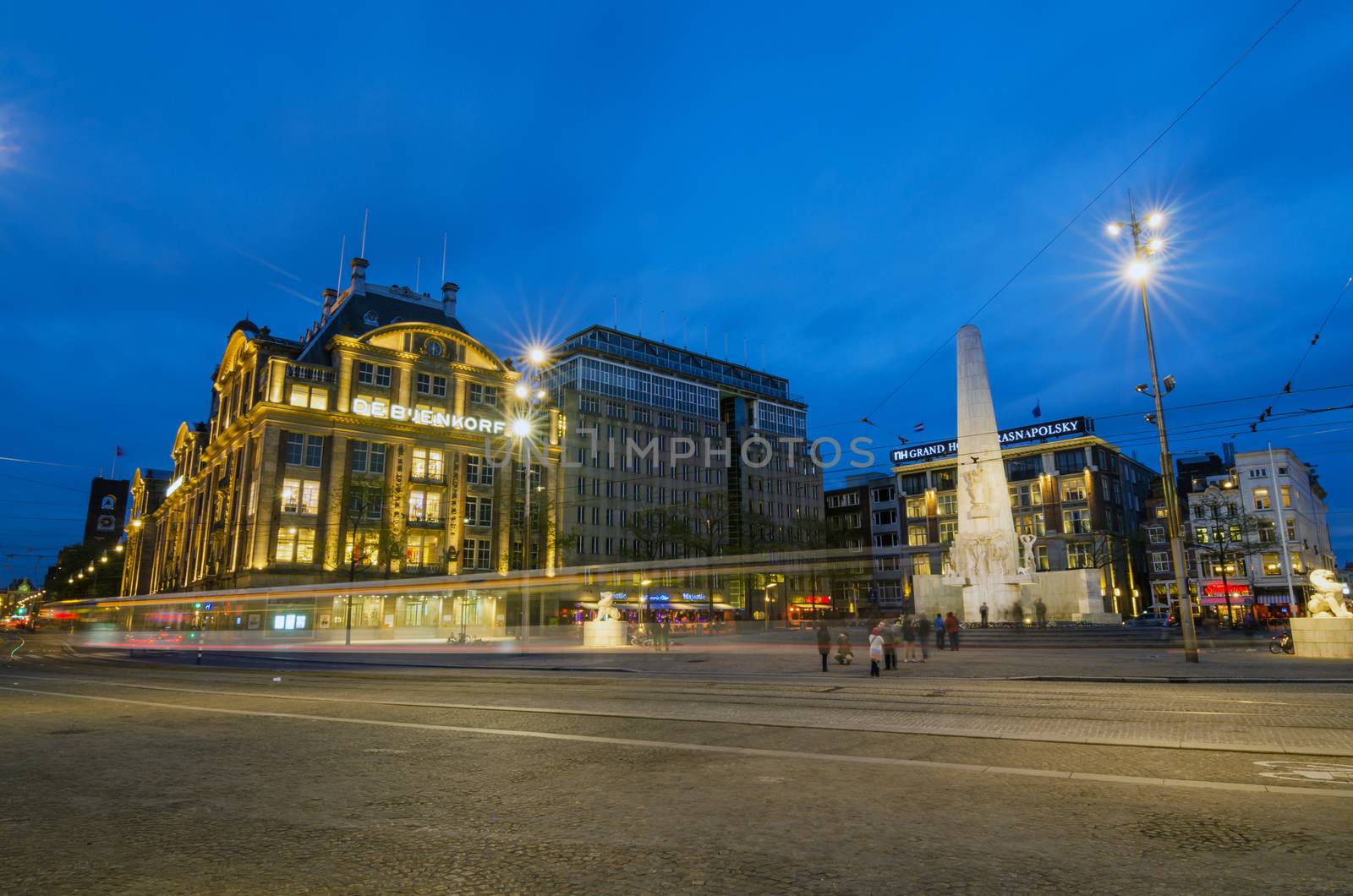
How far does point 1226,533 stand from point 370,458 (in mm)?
70439

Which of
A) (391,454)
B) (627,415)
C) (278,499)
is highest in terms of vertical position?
(627,415)

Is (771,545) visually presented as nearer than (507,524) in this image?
No

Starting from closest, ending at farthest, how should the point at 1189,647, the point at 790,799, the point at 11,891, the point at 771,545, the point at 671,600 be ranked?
1. the point at 11,891
2. the point at 790,799
3. the point at 1189,647
4. the point at 671,600
5. the point at 771,545

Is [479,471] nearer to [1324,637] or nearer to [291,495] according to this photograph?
[291,495]

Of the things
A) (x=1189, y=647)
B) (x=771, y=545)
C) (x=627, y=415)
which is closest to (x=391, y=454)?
(x=627, y=415)

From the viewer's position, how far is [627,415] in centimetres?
8025

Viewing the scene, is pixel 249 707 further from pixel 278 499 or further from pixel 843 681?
pixel 278 499

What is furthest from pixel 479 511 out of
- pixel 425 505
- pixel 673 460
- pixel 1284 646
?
pixel 1284 646

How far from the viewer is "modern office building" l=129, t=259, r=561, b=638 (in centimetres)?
5572

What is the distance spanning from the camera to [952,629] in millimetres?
29219

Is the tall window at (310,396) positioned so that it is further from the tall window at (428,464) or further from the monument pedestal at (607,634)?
the monument pedestal at (607,634)

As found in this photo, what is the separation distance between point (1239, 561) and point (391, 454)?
73.3 meters

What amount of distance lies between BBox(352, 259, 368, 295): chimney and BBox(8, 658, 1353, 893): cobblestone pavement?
2300 inches

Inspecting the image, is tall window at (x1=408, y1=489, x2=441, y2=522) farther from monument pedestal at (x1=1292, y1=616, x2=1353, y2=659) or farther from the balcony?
monument pedestal at (x1=1292, y1=616, x2=1353, y2=659)
